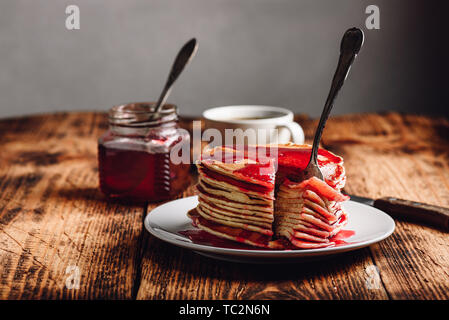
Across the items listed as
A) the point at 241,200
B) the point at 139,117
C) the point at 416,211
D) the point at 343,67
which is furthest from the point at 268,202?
the point at 139,117

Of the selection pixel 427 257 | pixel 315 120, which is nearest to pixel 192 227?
pixel 427 257

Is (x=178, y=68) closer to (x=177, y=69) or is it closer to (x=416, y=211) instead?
(x=177, y=69)

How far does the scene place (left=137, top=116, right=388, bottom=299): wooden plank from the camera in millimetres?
887

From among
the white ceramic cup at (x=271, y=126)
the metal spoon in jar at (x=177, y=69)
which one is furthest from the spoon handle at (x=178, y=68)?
the white ceramic cup at (x=271, y=126)

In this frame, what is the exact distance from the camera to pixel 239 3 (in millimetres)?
3277

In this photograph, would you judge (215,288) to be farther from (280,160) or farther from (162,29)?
(162,29)

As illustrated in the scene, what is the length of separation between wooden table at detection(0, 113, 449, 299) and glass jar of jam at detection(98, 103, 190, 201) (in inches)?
1.7

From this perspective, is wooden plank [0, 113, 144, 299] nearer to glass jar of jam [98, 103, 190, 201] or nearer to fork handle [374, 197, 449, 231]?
glass jar of jam [98, 103, 190, 201]

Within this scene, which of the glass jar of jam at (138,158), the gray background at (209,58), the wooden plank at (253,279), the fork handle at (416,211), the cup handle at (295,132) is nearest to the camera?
the wooden plank at (253,279)

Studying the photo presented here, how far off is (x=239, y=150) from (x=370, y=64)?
2.39 m

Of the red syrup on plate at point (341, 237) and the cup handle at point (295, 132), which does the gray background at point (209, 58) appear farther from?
the red syrup on plate at point (341, 237)

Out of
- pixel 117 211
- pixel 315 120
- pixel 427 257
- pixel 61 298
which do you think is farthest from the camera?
pixel 315 120

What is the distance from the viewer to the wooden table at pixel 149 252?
2.97 feet

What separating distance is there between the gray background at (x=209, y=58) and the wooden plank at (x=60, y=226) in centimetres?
140
